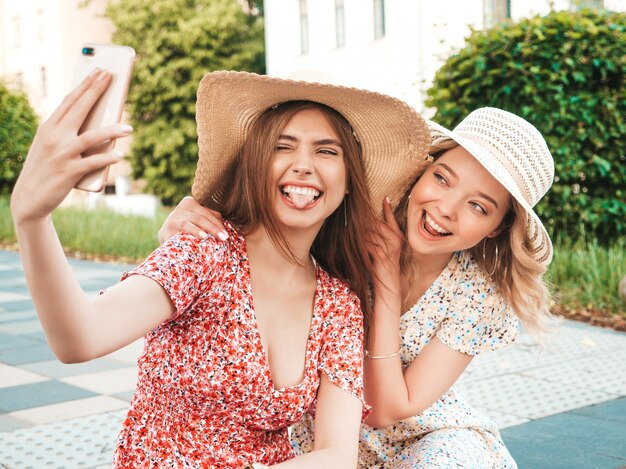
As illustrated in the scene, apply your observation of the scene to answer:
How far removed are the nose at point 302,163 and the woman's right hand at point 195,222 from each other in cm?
25

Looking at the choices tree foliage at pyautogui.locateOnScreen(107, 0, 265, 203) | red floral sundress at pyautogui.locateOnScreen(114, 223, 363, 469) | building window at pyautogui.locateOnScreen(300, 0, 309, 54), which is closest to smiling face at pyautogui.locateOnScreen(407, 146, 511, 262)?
red floral sundress at pyautogui.locateOnScreen(114, 223, 363, 469)

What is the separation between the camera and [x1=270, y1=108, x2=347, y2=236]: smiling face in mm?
2303

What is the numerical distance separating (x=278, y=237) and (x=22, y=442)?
1.84m

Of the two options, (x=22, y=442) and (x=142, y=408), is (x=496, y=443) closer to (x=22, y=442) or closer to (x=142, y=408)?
(x=142, y=408)

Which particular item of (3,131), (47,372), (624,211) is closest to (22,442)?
(47,372)

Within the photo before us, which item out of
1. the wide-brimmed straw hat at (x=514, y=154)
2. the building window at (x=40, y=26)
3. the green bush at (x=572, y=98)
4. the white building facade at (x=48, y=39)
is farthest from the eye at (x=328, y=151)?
the building window at (x=40, y=26)

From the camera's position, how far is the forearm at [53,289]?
1.55 metres

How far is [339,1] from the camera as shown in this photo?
2036 centimetres

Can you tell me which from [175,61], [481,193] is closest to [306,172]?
[481,193]

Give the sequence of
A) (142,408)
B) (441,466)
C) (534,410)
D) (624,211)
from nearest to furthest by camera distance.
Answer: (142,408) < (441,466) < (534,410) < (624,211)

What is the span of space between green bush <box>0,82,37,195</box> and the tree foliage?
488 inches

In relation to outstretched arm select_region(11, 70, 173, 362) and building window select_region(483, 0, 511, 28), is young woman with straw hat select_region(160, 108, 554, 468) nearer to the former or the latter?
outstretched arm select_region(11, 70, 173, 362)

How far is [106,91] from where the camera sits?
1.53 metres

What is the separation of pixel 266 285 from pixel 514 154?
0.87 meters
